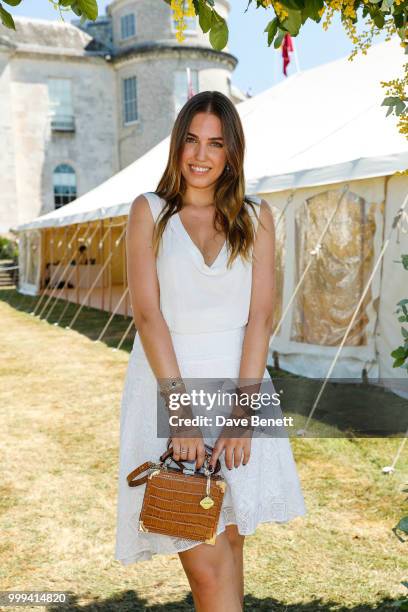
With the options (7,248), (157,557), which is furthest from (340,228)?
(7,248)

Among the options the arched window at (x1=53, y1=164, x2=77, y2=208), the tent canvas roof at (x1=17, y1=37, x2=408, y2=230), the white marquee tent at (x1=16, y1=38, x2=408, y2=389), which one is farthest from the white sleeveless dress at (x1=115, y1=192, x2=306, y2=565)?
the arched window at (x1=53, y1=164, x2=77, y2=208)

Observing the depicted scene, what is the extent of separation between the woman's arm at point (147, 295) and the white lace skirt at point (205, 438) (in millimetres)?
78

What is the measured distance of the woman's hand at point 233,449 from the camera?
1690 millimetres

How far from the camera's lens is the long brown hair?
5.86ft

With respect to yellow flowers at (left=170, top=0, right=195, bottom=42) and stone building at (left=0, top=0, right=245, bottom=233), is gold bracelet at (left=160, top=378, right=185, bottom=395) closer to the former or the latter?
yellow flowers at (left=170, top=0, right=195, bottom=42)

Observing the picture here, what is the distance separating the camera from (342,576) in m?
2.73

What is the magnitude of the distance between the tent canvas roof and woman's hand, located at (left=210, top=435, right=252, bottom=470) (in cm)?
398

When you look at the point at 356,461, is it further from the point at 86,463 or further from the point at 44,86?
the point at 44,86

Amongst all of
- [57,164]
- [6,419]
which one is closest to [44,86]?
[57,164]

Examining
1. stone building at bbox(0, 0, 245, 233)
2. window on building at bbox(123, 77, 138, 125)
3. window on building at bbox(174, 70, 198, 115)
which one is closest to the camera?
stone building at bbox(0, 0, 245, 233)

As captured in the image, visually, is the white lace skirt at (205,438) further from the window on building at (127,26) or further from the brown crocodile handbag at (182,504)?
the window on building at (127,26)

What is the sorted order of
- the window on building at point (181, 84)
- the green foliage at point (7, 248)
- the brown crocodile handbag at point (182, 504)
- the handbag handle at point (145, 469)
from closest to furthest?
1. the brown crocodile handbag at point (182, 504)
2. the handbag handle at point (145, 469)
3. the green foliage at point (7, 248)
4. the window on building at point (181, 84)

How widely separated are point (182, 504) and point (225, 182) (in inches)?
36.1

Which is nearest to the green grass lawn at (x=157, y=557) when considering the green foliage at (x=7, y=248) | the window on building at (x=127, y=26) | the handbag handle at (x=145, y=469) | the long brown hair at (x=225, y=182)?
the handbag handle at (x=145, y=469)
